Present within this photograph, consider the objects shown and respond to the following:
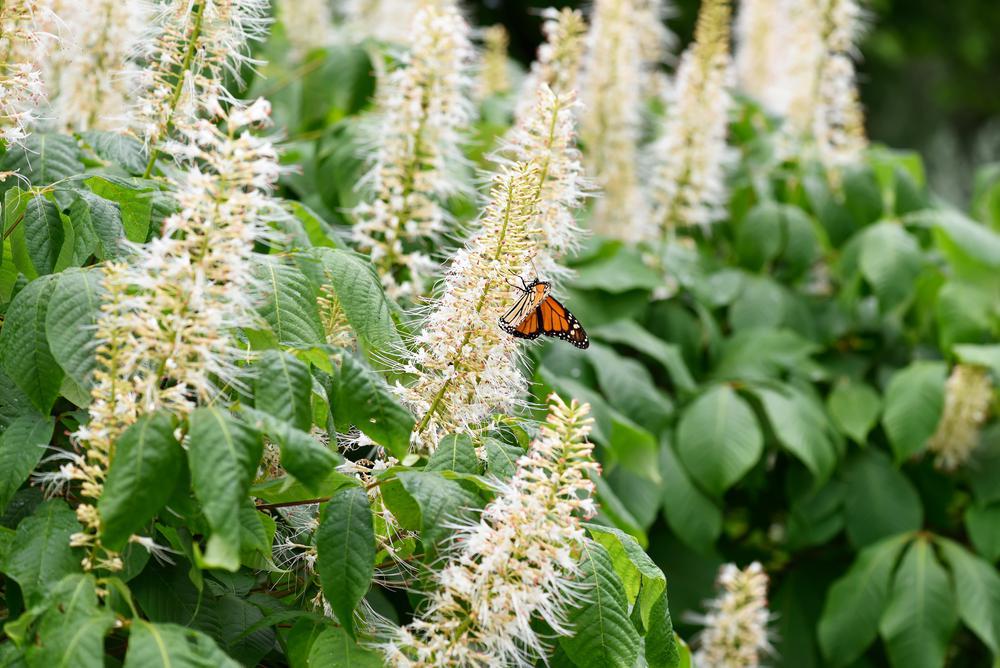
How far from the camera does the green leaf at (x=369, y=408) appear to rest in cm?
170

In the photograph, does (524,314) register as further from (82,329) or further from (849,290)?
(849,290)

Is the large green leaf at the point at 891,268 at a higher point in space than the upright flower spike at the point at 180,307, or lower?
lower

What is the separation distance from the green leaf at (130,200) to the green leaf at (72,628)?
0.72 m

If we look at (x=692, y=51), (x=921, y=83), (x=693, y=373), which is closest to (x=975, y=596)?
(x=693, y=373)

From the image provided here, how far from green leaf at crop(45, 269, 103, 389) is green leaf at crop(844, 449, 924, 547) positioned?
3129 mm

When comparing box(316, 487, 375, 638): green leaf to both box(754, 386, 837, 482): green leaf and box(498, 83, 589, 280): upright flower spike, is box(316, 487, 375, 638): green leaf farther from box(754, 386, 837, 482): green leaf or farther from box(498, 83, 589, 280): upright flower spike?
box(754, 386, 837, 482): green leaf

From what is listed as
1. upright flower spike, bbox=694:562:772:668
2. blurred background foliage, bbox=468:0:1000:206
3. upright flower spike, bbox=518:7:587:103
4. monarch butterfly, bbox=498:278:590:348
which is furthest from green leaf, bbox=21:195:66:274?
blurred background foliage, bbox=468:0:1000:206

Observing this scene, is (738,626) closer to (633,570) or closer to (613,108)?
(633,570)

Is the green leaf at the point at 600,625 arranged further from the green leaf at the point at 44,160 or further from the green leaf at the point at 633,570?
the green leaf at the point at 44,160

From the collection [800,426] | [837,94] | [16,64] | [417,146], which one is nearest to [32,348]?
[16,64]

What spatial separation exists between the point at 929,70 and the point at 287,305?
13.3 meters

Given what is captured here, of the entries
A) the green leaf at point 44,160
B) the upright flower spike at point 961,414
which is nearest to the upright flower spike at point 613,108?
the upright flower spike at point 961,414

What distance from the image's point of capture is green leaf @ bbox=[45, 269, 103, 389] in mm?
1697

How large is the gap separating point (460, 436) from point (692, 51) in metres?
2.64
